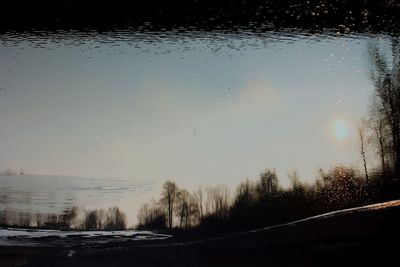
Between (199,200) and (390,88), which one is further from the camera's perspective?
(390,88)

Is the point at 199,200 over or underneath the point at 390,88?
underneath

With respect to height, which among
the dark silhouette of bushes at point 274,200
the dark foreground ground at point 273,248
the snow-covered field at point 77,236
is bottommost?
the dark foreground ground at point 273,248

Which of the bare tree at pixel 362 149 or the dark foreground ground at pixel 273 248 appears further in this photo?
the bare tree at pixel 362 149

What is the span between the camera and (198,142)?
2.20 meters

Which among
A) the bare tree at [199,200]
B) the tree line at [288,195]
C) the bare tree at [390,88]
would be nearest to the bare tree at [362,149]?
the tree line at [288,195]

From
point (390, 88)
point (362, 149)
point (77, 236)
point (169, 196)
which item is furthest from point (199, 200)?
point (390, 88)

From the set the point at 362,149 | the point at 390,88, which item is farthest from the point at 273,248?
the point at 390,88

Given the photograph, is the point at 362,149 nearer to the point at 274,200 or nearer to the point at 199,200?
the point at 274,200

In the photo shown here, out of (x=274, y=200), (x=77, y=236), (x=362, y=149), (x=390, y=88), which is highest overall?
(x=390, y=88)

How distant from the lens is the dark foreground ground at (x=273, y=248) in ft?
6.68

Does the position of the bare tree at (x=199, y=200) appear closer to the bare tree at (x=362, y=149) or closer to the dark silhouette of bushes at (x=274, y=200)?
the dark silhouette of bushes at (x=274, y=200)

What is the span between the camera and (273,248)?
2066mm

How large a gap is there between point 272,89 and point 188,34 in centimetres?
62

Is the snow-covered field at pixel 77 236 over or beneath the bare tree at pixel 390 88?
beneath
